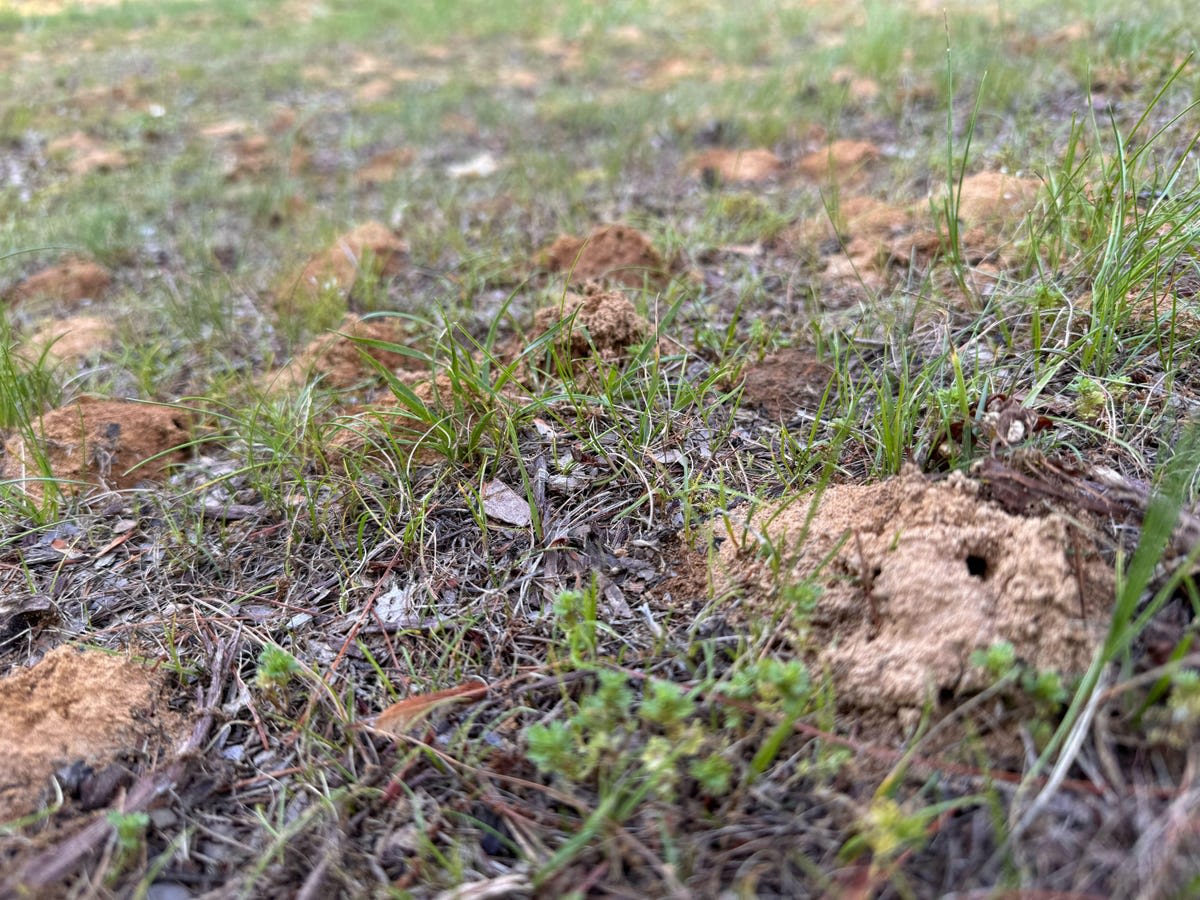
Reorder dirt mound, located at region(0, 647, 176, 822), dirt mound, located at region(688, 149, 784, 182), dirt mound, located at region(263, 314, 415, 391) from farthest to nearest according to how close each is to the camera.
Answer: dirt mound, located at region(688, 149, 784, 182) < dirt mound, located at region(263, 314, 415, 391) < dirt mound, located at region(0, 647, 176, 822)

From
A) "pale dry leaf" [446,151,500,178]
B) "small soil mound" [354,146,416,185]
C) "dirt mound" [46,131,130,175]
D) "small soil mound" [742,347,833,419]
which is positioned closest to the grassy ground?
"small soil mound" [742,347,833,419]

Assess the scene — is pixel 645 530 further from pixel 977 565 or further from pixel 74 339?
pixel 74 339

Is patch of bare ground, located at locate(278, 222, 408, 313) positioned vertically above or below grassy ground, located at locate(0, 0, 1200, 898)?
above

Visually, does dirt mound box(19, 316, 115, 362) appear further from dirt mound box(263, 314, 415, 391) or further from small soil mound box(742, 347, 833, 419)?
small soil mound box(742, 347, 833, 419)

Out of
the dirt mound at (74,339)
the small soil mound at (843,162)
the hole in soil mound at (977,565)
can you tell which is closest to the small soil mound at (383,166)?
the dirt mound at (74,339)

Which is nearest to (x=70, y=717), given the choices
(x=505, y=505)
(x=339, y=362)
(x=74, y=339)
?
(x=505, y=505)

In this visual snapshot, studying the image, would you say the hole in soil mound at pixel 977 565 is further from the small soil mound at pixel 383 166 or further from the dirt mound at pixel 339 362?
the small soil mound at pixel 383 166

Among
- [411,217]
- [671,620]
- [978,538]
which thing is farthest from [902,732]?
[411,217]

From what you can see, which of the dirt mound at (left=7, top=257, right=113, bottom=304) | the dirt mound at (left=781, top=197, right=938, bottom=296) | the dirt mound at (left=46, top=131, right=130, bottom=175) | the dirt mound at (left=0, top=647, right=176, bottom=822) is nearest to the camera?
the dirt mound at (left=0, top=647, right=176, bottom=822)
